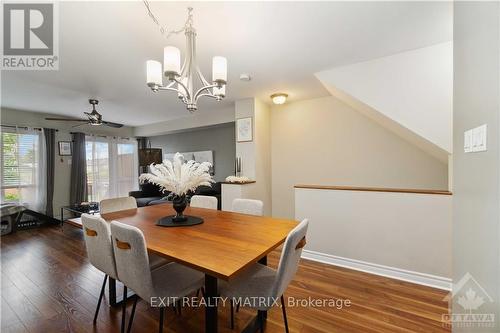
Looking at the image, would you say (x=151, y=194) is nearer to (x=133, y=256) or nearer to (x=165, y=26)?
(x=165, y=26)

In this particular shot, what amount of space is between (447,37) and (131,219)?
338 centimetres

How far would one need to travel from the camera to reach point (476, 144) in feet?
3.10

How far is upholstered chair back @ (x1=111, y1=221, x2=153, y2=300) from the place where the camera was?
1154 mm

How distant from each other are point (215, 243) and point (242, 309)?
3.11ft

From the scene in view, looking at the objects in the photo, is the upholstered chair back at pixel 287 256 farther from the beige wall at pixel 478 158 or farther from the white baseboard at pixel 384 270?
the white baseboard at pixel 384 270

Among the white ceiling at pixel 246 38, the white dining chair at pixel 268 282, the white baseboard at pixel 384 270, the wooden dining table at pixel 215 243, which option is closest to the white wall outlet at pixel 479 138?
the white dining chair at pixel 268 282

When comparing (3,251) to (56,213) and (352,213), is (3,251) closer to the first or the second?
(56,213)

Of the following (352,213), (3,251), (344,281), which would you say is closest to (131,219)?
(344,281)

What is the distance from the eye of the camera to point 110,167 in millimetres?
5867

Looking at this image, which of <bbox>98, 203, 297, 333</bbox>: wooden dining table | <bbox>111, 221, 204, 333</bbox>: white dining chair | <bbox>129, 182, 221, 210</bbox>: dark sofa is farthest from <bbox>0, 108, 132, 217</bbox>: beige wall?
<bbox>111, 221, 204, 333</bbox>: white dining chair

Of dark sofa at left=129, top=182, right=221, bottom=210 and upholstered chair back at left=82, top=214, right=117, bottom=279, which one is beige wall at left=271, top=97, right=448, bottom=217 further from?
upholstered chair back at left=82, top=214, right=117, bottom=279

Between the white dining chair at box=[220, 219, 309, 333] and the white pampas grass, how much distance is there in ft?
2.65

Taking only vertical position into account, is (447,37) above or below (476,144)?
above

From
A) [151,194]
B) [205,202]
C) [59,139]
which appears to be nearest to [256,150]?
[205,202]
